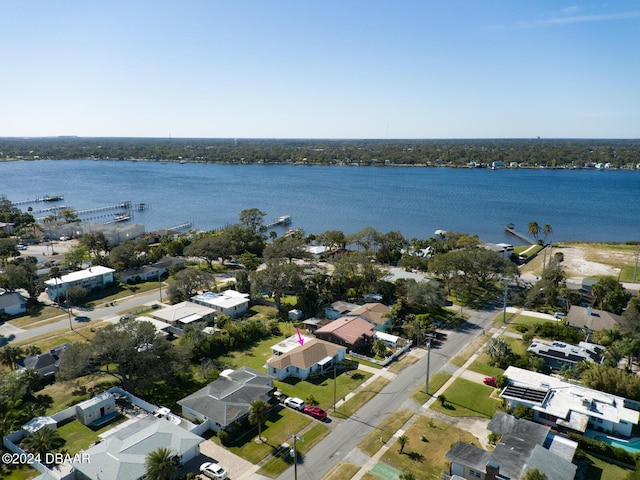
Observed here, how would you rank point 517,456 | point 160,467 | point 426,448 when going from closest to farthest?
point 160,467
point 517,456
point 426,448

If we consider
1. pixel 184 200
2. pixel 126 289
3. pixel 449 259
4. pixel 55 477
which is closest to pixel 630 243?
pixel 449 259

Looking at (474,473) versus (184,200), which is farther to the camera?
(184,200)

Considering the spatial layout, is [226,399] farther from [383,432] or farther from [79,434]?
[383,432]

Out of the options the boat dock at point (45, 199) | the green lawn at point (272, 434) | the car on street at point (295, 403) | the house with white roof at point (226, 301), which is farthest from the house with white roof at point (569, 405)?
the boat dock at point (45, 199)

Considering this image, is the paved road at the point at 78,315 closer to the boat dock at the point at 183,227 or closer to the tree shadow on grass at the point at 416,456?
the tree shadow on grass at the point at 416,456

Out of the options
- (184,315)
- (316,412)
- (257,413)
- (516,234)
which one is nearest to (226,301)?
(184,315)

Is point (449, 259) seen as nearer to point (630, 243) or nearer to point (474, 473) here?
point (474, 473)

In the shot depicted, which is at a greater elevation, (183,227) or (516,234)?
(516,234)
